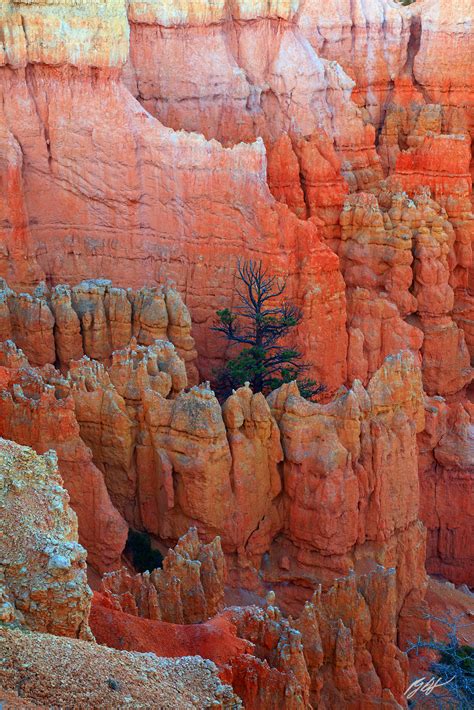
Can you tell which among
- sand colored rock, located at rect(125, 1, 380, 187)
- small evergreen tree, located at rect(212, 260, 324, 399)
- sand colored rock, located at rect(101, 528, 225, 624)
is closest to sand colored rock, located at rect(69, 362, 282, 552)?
sand colored rock, located at rect(101, 528, 225, 624)

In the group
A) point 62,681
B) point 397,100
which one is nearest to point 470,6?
point 397,100

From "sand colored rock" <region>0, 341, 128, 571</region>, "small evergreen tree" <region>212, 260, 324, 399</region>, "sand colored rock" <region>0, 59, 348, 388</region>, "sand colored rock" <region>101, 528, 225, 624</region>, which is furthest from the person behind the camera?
"sand colored rock" <region>0, 59, 348, 388</region>

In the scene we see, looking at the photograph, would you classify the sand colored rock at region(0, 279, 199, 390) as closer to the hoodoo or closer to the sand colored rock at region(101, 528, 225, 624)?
the hoodoo

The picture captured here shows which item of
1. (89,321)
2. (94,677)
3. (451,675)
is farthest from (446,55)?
(94,677)

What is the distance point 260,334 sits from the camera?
20359 mm

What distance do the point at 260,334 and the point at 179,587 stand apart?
31.2 feet

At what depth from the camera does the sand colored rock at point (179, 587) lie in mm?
10953

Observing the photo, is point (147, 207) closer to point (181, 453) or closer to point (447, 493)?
point (181, 453)

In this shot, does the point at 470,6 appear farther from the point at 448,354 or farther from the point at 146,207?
the point at 146,207

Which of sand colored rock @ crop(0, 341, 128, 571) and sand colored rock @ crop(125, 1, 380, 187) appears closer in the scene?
sand colored rock @ crop(0, 341, 128, 571)
